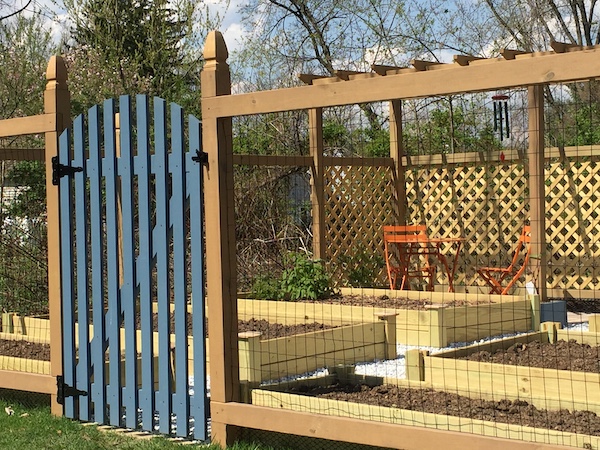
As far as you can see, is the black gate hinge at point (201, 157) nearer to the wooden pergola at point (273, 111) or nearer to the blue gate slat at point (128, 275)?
the wooden pergola at point (273, 111)

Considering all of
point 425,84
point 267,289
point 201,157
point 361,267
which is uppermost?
point 425,84

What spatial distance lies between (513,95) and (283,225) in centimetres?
337

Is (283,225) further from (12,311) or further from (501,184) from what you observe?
(12,311)

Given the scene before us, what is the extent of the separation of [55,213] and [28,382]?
1027mm

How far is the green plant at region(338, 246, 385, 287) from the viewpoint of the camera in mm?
10773

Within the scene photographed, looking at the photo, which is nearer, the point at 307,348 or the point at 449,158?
the point at 307,348

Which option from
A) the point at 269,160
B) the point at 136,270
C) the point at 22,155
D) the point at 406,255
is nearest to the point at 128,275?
the point at 136,270

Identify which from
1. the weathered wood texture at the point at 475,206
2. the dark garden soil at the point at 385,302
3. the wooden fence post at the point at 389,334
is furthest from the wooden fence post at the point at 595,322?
the weathered wood texture at the point at 475,206

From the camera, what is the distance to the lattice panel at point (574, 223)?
10.4 meters

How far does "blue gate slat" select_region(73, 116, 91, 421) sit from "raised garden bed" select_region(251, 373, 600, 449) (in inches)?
42.7

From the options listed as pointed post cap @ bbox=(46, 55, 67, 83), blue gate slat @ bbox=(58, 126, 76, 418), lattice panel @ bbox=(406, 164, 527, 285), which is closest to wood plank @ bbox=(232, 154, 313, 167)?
lattice panel @ bbox=(406, 164, 527, 285)

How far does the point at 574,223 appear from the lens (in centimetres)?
1063

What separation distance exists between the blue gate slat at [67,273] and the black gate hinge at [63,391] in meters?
0.03

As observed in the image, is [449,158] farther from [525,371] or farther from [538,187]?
[525,371]
